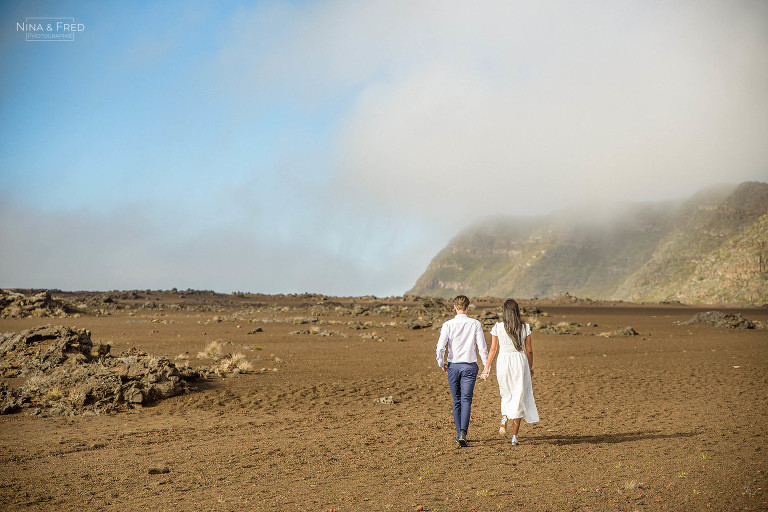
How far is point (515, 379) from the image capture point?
360 inches

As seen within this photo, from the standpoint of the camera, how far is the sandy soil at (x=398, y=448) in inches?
279

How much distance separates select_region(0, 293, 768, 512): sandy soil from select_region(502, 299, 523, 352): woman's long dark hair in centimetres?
168

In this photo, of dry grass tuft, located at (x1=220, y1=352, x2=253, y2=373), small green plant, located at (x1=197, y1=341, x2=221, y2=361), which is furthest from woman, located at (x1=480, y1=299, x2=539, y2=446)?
small green plant, located at (x1=197, y1=341, x2=221, y2=361)

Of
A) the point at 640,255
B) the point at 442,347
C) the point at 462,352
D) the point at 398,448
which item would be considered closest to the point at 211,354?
the point at 398,448

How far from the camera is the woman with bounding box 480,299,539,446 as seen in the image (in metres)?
9.05

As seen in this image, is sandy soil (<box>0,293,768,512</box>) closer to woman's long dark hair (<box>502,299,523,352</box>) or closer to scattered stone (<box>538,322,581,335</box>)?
woman's long dark hair (<box>502,299,523,352</box>)

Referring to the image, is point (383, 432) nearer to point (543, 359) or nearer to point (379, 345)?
point (543, 359)

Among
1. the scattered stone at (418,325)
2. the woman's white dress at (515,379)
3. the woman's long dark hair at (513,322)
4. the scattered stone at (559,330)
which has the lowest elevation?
the scattered stone at (559,330)

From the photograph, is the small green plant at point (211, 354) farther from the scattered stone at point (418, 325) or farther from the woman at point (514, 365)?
the scattered stone at point (418, 325)

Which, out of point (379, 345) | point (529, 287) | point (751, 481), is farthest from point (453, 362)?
point (529, 287)

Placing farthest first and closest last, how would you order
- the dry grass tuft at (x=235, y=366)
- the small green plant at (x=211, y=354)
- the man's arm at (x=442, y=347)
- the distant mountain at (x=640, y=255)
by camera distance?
the distant mountain at (x=640, y=255), the small green plant at (x=211, y=354), the dry grass tuft at (x=235, y=366), the man's arm at (x=442, y=347)

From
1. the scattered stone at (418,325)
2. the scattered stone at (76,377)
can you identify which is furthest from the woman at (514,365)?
the scattered stone at (418,325)

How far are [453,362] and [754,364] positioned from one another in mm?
16956

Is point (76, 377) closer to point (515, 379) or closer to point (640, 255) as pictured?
point (515, 379)
